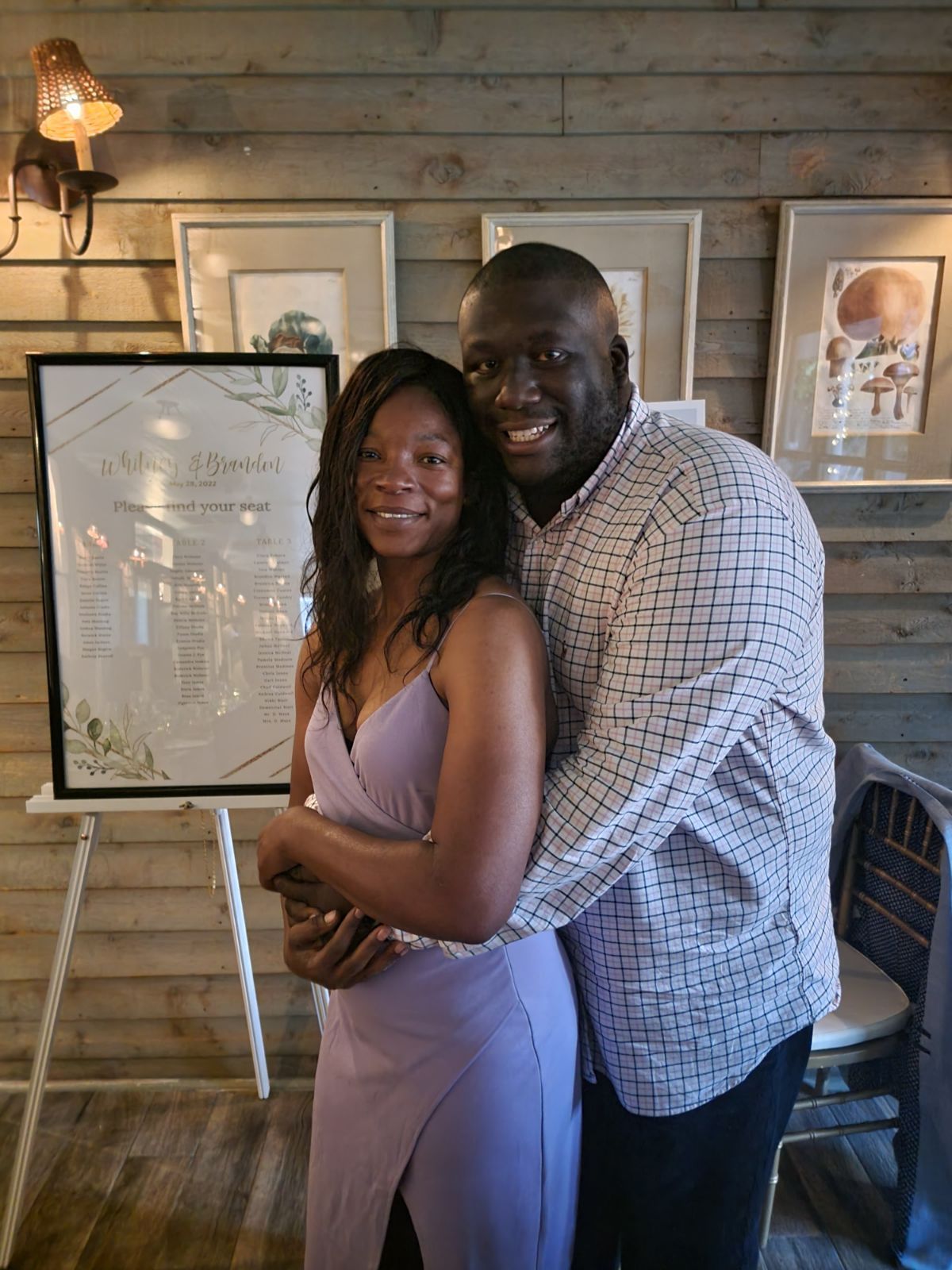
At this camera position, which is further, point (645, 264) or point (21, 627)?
point (21, 627)

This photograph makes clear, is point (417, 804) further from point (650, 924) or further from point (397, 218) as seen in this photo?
point (397, 218)

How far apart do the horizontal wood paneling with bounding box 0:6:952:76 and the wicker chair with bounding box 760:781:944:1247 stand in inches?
64.6

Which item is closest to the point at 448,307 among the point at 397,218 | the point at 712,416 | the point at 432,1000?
the point at 397,218

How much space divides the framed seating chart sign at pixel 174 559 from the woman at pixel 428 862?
0.70 m

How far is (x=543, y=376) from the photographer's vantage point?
1.03 metres

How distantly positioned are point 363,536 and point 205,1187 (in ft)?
5.46

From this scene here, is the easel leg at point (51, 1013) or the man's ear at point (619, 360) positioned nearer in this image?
the man's ear at point (619, 360)

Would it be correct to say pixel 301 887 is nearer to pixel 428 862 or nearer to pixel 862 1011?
pixel 428 862

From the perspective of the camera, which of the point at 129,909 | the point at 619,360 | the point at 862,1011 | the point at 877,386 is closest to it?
the point at 619,360

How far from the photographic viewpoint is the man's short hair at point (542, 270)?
1.01 metres

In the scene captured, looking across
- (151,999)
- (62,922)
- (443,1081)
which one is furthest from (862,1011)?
(151,999)

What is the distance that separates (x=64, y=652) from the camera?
1735mm

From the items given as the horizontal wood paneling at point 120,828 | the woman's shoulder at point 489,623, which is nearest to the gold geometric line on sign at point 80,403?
the horizontal wood paneling at point 120,828

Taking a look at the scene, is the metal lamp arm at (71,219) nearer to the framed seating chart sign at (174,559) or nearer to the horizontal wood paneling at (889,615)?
the framed seating chart sign at (174,559)
